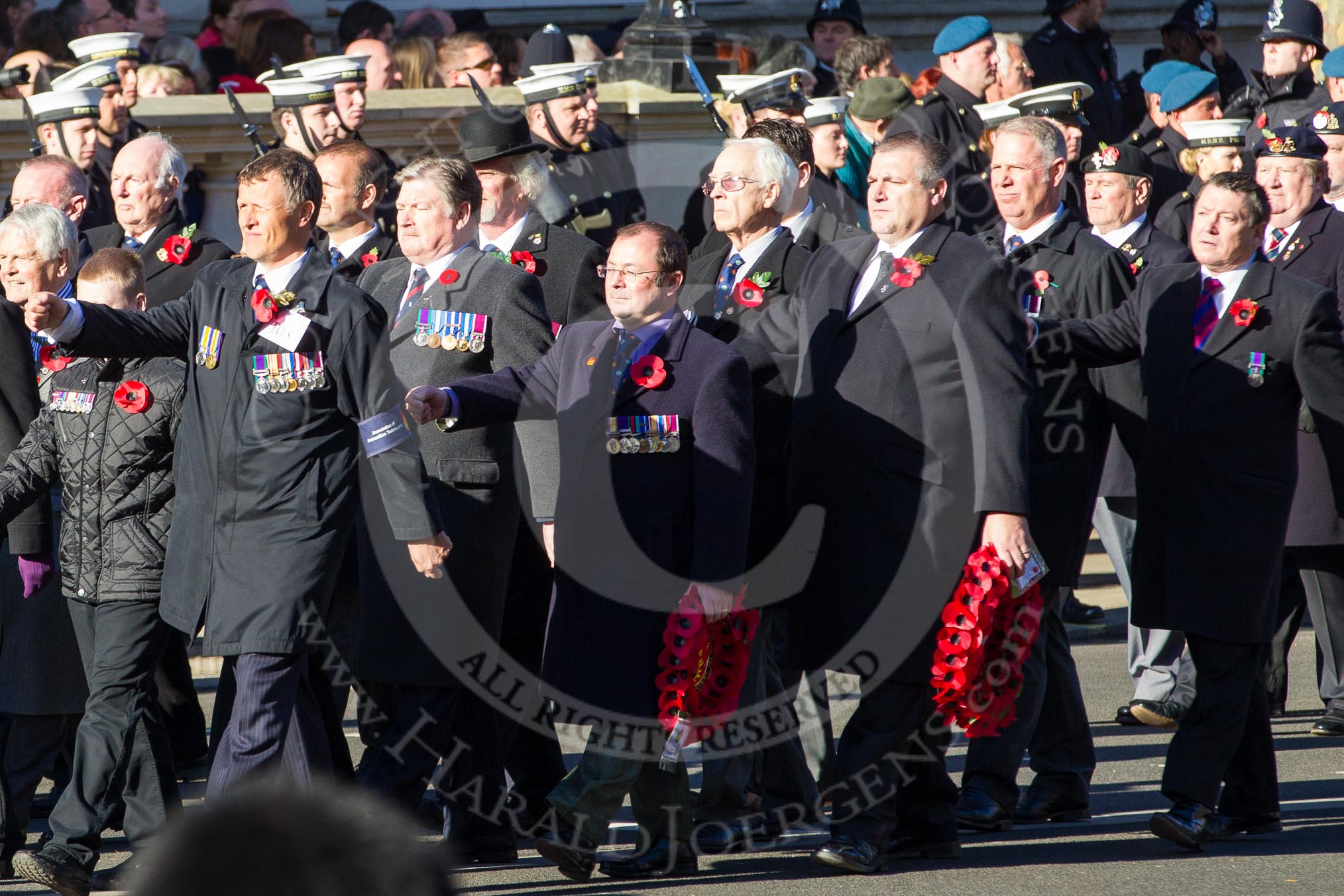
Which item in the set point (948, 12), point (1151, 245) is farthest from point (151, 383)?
point (948, 12)

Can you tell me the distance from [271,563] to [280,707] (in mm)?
368

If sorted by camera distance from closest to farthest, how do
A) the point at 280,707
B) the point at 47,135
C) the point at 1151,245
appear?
1. the point at 280,707
2. the point at 1151,245
3. the point at 47,135

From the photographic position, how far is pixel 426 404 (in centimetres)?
520

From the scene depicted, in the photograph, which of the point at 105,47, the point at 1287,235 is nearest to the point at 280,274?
the point at 1287,235

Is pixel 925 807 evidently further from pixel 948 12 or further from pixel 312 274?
pixel 948 12

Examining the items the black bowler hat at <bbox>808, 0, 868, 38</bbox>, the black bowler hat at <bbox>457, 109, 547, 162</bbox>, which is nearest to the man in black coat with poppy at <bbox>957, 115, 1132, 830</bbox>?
the black bowler hat at <bbox>457, 109, 547, 162</bbox>

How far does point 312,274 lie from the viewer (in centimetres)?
519

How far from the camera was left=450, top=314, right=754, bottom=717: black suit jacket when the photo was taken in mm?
5270

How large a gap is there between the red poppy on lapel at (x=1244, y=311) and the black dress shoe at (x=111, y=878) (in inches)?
138

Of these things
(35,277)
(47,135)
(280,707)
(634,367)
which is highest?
(47,135)

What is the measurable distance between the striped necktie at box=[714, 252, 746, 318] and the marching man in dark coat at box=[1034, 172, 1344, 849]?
0.98 m

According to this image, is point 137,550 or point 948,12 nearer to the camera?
point 137,550

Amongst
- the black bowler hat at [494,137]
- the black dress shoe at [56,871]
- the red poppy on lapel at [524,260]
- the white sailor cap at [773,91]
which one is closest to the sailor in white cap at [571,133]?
the white sailor cap at [773,91]

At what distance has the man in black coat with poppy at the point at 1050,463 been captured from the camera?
5980mm
